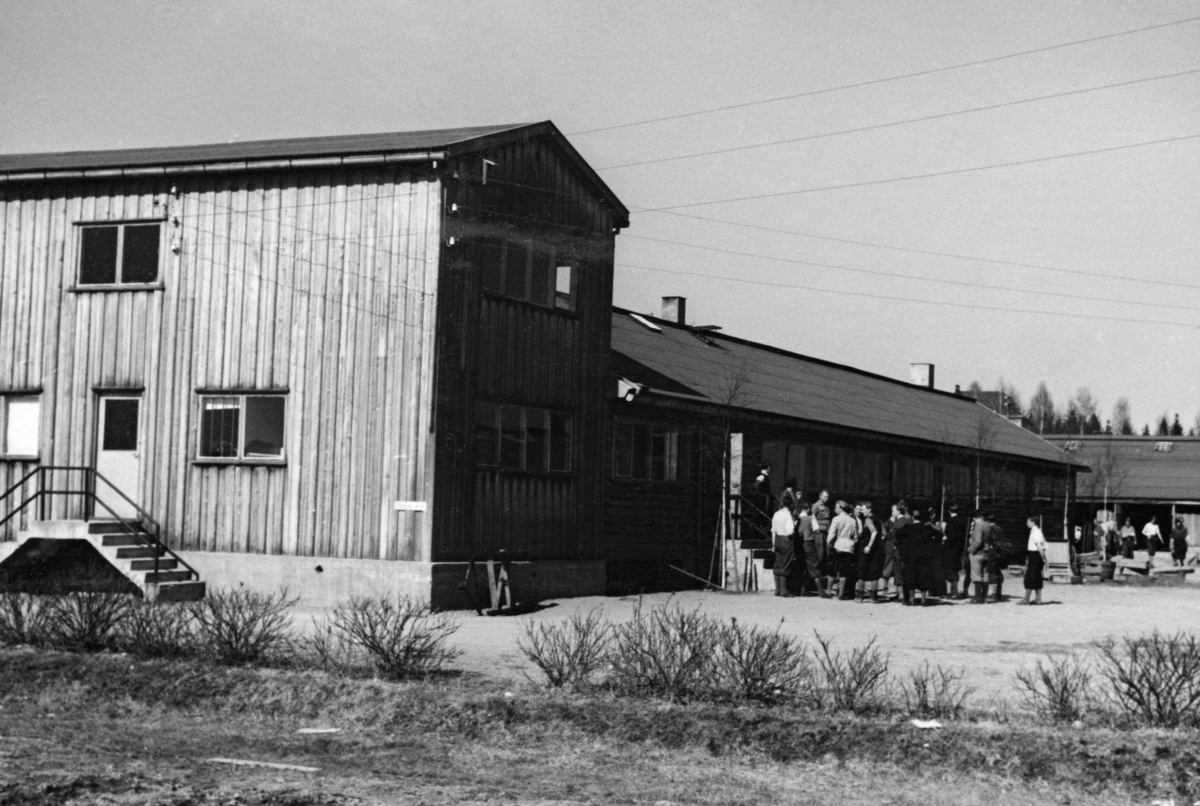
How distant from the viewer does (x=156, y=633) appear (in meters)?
13.8

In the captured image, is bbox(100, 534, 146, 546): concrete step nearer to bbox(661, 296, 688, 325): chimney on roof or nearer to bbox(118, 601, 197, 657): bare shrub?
bbox(118, 601, 197, 657): bare shrub

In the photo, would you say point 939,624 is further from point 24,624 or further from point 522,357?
point 24,624

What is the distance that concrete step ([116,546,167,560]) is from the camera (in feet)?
71.6

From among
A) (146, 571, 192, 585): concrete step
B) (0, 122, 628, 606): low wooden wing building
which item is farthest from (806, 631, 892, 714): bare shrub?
→ (146, 571, 192, 585): concrete step

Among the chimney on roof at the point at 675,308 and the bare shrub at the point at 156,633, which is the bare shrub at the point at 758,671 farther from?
the chimney on roof at the point at 675,308

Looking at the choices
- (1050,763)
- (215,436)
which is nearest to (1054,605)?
(215,436)

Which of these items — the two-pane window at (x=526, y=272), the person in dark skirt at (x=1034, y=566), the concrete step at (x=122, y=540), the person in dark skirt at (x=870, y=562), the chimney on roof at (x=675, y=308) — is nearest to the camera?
the concrete step at (x=122, y=540)

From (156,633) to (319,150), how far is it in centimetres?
1039

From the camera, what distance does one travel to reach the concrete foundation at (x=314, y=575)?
2108cm

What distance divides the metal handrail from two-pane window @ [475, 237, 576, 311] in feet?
20.6

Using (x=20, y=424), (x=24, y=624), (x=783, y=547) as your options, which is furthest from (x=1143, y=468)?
(x=24, y=624)

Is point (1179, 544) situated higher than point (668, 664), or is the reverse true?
point (1179, 544)

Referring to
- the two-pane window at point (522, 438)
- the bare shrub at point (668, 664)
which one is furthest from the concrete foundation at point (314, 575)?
the bare shrub at point (668, 664)

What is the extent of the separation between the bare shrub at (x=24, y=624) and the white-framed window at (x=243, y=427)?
7497mm
